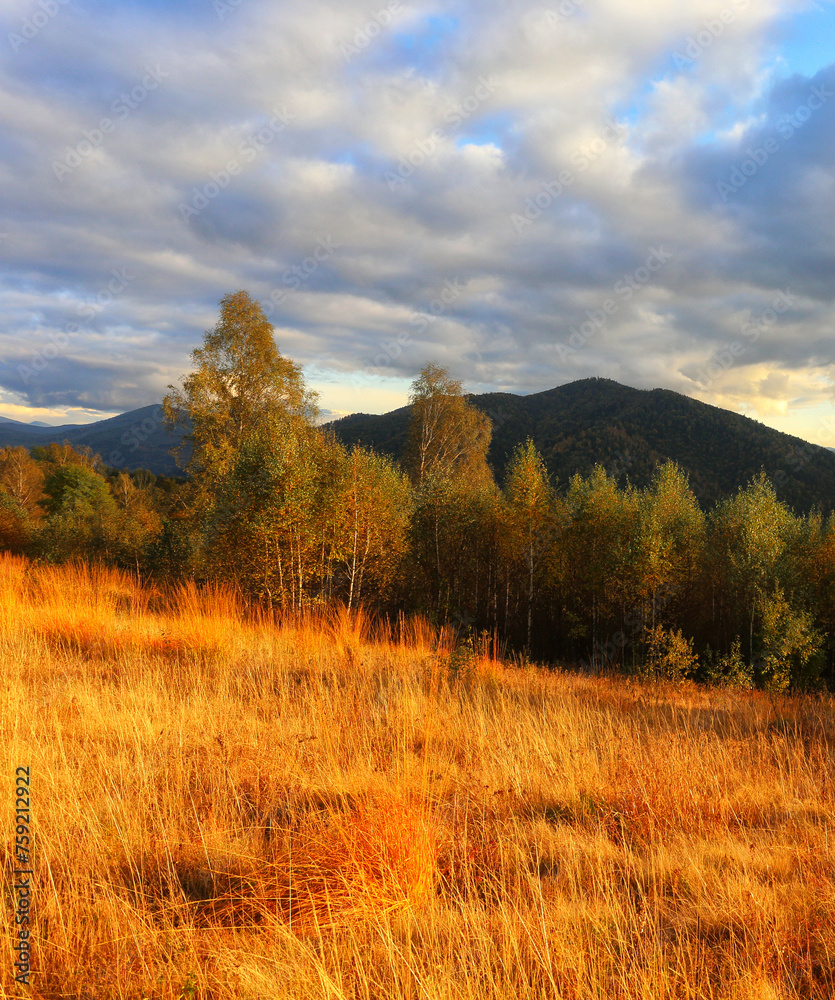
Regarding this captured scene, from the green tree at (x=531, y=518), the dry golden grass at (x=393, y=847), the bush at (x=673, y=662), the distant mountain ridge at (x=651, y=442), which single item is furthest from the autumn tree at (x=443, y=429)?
the dry golden grass at (x=393, y=847)

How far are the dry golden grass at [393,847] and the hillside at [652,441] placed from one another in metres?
56.9

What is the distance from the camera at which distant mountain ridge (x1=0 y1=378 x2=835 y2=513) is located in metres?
70.8

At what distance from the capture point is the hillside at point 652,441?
7100 centimetres

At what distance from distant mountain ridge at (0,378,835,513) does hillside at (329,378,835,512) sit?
14 centimetres

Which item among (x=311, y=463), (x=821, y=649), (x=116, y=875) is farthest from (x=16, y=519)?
(x=821, y=649)

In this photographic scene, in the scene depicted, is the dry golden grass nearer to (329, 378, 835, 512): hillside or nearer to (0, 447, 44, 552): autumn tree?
(0, 447, 44, 552): autumn tree

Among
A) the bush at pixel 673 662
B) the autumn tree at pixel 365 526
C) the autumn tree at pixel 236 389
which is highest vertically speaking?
the autumn tree at pixel 236 389

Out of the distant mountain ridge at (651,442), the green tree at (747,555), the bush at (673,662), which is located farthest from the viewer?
Answer: the distant mountain ridge at (651,442)

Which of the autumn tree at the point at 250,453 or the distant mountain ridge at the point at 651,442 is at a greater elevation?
the distant mountain ridge at the point at 651,442

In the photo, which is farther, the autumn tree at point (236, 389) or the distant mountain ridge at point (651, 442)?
the distant mountain ridge at point (651, 442)

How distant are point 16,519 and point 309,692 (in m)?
30.4

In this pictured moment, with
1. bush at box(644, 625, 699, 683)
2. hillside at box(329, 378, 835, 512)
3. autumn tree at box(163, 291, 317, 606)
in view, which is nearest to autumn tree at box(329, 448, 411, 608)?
autumn tree at box(163, 291, 317, 606)

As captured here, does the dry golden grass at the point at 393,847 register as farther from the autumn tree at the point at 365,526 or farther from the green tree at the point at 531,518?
the green tree at the point at 531,518

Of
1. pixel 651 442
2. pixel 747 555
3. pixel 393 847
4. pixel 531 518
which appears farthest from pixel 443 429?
pixel 651 442
